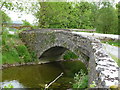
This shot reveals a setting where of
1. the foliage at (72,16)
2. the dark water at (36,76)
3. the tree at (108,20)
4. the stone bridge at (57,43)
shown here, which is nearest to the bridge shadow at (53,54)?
the stone bridge at (57,43)

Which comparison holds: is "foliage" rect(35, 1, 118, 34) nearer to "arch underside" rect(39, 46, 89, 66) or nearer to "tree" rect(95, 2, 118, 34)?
"tree" rect(95, 2, 118, 34)

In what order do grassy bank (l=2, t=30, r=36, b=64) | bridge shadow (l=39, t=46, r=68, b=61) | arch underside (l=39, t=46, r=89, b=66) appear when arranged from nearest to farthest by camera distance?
grassy bank (l=2, t=30, r=36, b=64) < arch underside (l=39, t=46, r=89, b=66) < bridge shadow (l=39, t=46, r=68, b=61)

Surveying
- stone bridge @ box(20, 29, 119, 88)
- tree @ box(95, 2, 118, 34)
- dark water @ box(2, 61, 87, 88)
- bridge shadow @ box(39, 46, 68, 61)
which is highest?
tree @ box(95, 2, 118, 34)

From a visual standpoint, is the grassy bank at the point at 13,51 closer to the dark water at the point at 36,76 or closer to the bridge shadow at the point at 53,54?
the dark water at the point at 36,76

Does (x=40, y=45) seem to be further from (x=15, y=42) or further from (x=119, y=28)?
(x=119, y=28)

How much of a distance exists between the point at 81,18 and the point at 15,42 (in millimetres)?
18239

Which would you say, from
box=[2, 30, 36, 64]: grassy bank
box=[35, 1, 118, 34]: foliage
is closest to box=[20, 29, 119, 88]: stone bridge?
box=[2, 30, 36, 64]: grassy bank

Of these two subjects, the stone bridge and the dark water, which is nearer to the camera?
the stone bridge

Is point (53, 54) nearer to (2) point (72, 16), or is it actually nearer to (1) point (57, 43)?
(1) point (57, 43)

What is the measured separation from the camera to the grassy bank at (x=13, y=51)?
22144mm

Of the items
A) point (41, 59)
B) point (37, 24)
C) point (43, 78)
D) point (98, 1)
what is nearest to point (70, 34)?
point (43, 78)

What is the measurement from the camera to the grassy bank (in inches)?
→ 872

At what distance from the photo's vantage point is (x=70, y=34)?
18.6 meters

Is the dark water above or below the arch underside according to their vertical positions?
below
